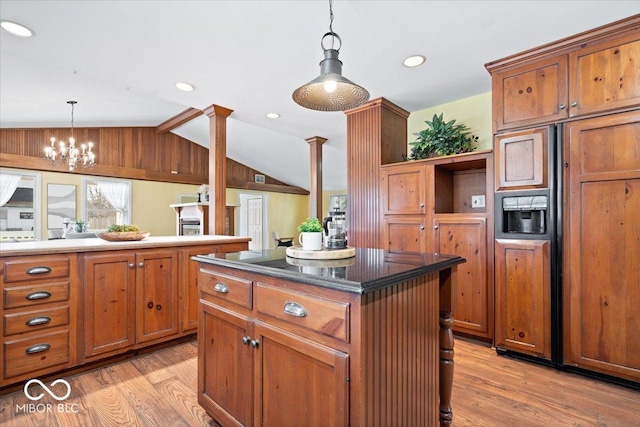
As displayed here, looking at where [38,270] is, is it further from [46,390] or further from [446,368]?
[446,368]

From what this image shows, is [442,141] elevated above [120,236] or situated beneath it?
elevated above

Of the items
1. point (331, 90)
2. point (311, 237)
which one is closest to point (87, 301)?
point (311, 237)

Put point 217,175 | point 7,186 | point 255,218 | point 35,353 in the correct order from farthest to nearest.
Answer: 1. point 255,218
2. point 7,186
3. point 217,175
4. point 35,353

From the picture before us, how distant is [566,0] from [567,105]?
0.68 metres

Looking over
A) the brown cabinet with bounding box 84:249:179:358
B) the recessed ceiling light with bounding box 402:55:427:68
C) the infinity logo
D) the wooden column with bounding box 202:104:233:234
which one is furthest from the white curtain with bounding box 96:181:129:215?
the recessed ceiling light with bounding box 402:55:427:68

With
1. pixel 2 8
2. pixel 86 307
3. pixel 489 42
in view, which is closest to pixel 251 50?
pixel 2 8

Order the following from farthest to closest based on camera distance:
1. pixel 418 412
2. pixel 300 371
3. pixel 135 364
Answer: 1. pixel 135 364
2. pixel 418 412
3. pixel 300 371

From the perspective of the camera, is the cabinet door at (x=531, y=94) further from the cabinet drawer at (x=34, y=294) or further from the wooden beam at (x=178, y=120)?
the wooden beam at (x=178, y=120)

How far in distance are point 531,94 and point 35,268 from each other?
12.2 ft

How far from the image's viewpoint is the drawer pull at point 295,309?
3.69ft

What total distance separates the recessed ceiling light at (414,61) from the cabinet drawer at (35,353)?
3.24m

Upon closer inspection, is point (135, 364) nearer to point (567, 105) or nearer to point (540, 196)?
point (540, 196)

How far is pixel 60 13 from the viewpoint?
1965 millimetres

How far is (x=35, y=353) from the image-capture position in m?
2.00
